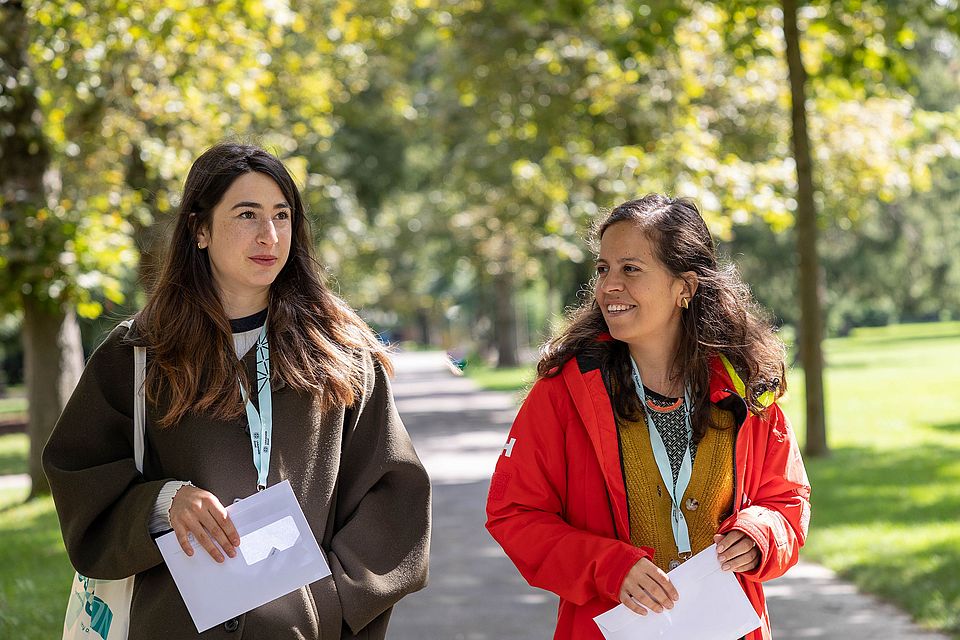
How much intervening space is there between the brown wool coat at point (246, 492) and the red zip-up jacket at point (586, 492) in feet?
0.90

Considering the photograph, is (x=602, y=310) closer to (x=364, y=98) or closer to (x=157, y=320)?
(x=157, y=320)

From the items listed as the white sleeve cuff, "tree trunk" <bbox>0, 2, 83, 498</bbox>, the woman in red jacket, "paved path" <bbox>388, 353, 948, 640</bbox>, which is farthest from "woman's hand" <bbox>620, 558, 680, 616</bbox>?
"tree trunk" <bbox>0, 2, 83, 498</bbox>

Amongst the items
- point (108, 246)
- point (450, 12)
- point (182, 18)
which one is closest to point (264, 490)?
point (108, 246)

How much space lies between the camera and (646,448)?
10.6 ft

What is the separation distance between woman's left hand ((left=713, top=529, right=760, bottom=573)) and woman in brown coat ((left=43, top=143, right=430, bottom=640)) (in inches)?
30.2

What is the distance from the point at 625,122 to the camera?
59.0 feet

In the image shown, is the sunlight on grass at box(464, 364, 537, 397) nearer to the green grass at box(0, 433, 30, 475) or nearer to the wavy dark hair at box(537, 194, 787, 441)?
the green grass at box(0, 433, 30, 475)

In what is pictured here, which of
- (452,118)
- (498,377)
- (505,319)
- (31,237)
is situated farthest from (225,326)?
(505,319)

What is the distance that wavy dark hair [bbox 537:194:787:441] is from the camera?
10.9 ft

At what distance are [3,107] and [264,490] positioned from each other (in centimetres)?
829

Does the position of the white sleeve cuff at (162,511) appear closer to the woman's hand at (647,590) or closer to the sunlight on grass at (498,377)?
the woman's hand at (647,590)

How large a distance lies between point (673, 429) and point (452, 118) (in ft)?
71.6

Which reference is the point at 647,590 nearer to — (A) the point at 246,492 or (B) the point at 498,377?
(A) the point at 246,492

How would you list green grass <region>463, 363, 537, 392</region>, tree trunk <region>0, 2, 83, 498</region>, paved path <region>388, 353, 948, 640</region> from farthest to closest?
green grass <region>463, 363, 537, 392</region>, tree trunk <region>0, 2, 83, 498</region>, paved path <region>388, 353, 948, 640</region>
